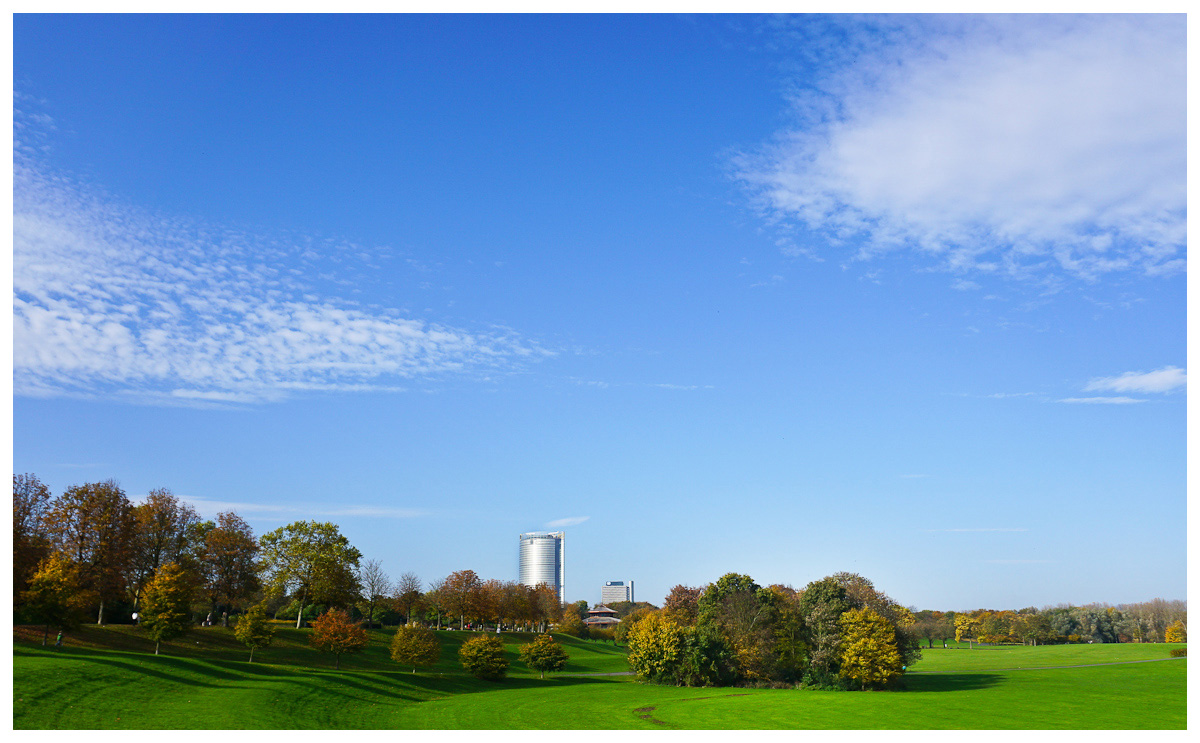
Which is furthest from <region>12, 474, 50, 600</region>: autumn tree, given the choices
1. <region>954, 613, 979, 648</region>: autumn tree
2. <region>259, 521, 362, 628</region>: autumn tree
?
<region>954, 613, 979, 648</region>: autumn tree

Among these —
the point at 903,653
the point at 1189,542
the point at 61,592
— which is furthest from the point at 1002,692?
the point at 61,592

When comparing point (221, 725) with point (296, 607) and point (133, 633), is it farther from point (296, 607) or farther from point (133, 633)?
point (296, 607)

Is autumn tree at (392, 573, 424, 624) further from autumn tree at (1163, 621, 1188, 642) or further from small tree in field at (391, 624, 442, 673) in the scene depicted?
autumn tree at (1163, 621, 1188, 642)

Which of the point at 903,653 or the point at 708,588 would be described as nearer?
the point at 903,653

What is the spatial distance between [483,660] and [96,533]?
34201 millimetres

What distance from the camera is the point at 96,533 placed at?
65125 millimetres

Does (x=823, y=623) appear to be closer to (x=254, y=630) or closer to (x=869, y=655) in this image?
(x=869, y=655)

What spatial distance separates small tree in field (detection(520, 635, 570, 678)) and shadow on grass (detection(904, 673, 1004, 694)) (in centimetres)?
3135

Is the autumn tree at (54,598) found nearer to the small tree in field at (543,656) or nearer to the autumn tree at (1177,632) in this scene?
the small tree in field at (543,656)

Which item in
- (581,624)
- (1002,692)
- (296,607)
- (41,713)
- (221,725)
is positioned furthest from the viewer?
(581,624)

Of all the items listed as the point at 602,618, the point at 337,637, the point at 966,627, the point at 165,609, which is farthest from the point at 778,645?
the point at 602,618

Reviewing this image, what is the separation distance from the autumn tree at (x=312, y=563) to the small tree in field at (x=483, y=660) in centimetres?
1964

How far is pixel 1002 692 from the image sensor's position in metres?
60.1

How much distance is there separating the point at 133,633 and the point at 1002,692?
69053mm
